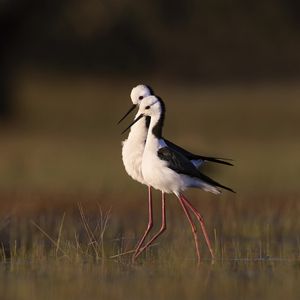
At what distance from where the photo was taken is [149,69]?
91.7 feet

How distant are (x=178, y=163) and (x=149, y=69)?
18.5 meters

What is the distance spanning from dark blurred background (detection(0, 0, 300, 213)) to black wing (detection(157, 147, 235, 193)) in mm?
9217

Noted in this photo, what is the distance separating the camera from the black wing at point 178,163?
9539 mm

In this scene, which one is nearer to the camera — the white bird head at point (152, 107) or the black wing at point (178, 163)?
the black wing at point (178, 163)

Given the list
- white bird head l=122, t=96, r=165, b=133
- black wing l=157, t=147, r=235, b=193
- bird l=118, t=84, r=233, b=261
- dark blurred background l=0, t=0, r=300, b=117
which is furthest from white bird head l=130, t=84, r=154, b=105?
dark blurred background l=0, t=0, r=300, b=117

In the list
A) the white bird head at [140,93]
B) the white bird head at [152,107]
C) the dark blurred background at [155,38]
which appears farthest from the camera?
the dark blurred background at [155,38]

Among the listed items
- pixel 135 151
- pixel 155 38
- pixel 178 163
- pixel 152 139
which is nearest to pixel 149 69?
pixel 155 38

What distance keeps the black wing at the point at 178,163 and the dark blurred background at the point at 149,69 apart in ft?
30.2

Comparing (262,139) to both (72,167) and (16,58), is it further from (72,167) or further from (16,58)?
(16,58)

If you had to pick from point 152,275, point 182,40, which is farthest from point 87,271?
point 182,40

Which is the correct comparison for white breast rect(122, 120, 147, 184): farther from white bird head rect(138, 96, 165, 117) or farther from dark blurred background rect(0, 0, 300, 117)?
dark blurred background rect(0, 0, 300, 117)

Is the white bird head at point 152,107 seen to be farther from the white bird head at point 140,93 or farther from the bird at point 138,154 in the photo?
the white bird head at point 140,93

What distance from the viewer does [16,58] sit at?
2777cm

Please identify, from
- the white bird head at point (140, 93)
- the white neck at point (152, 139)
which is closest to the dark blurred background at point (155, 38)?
the white bird head at point (140, 93)
